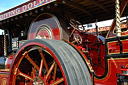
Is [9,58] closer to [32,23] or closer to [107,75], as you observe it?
[32,23]

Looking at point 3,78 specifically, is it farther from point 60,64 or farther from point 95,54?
point 95,54

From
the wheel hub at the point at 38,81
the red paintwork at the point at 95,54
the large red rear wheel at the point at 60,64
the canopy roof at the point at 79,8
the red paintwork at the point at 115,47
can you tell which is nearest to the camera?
the large red rear wheel at the point at 60,64

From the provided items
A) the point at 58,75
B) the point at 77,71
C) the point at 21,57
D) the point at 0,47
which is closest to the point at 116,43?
the point at 77,71

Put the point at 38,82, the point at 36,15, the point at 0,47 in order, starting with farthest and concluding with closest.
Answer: the point at 0,47
the point at 36,15
the point at 38,82

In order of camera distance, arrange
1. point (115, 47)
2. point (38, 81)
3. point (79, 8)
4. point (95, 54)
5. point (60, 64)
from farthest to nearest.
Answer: point (95, 54)
point (79, 8)
point (38, 81)
point (115, 47)
point (60, 64)

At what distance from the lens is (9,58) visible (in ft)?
14.2

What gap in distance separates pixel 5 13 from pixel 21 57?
1.49m

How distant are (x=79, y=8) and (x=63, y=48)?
3.89ft

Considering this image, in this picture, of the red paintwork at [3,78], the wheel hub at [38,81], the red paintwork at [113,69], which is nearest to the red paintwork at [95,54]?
the red paintwork at [113,69]

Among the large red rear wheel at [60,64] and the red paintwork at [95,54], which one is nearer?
the large red rear wheel at [60,64]

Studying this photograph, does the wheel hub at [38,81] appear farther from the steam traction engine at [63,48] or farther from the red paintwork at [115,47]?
the red paintwork at [115,47]

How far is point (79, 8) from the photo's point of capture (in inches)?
131

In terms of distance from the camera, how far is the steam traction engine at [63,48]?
7.89 feet

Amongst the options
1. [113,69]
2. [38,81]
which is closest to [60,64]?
[38,81]
